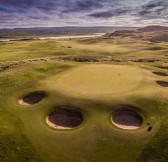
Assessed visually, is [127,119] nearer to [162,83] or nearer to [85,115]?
[85,115]

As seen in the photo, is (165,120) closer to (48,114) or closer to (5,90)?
(48,114)

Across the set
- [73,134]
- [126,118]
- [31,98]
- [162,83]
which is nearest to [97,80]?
[162,83]

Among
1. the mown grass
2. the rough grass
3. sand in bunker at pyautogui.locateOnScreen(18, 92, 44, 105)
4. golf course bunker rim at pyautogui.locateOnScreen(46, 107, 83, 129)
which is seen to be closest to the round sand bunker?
the mown grass

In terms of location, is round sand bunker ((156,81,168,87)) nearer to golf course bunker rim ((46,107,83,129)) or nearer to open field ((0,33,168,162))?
open field ((0,33,168,162))

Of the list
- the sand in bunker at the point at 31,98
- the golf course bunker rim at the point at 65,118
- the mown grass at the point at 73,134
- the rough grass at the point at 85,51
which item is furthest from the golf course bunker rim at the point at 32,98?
the rough grass at the point at 85,51

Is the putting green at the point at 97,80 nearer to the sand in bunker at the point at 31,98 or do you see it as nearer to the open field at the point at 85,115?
the open field at the point at 85,115

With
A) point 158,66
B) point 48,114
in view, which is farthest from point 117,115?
point 158,66
